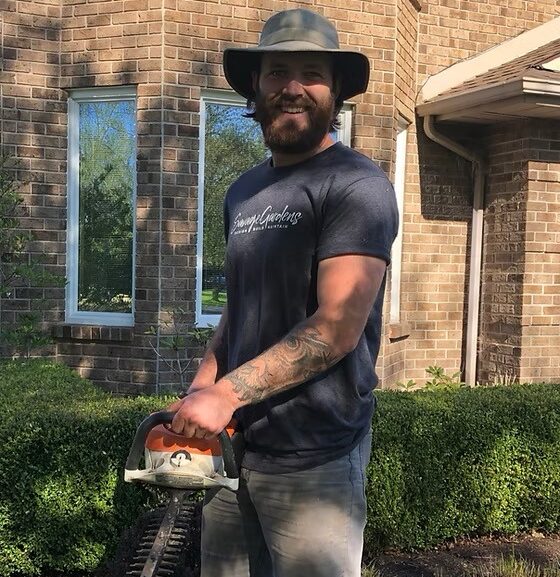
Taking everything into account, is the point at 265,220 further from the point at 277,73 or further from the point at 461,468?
the point at 461,468

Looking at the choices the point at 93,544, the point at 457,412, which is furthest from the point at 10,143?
the point at 457,412

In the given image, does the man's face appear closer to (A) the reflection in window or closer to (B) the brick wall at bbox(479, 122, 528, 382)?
(A) the reflection in window

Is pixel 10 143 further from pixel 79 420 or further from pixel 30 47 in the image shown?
pixel 79 420

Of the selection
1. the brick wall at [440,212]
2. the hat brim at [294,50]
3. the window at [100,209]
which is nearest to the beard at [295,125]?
the hat brim at [294,50]

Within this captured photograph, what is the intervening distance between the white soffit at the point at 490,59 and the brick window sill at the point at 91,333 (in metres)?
3.61

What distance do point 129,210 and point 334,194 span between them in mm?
4299

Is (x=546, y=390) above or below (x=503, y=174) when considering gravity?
below

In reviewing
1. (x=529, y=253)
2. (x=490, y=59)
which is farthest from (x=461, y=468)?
(x=490, y=59)

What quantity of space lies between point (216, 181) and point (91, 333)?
164cm

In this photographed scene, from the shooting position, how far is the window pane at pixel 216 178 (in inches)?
226

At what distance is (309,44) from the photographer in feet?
5.87

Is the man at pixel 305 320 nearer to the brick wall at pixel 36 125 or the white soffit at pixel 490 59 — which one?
the brick wall at pixel 36 125

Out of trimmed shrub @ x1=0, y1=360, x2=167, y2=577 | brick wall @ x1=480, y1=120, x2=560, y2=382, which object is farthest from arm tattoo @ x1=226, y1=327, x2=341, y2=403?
brick wall @ x1=480, y1=120, x2=560, y2=382

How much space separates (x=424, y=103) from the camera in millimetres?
6648
